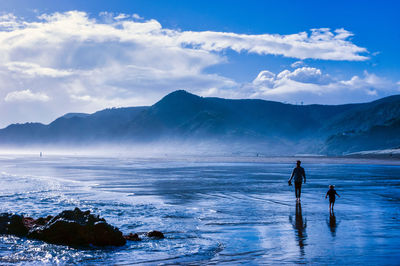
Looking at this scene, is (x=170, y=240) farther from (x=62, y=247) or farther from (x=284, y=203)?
(x=284, y=203)

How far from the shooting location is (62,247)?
950cm

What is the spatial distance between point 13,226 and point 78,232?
2347 millimetres

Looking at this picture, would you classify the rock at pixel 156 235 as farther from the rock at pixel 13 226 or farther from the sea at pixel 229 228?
the rock at pixel 13 226

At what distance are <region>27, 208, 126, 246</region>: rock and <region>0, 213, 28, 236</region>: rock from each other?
52cm

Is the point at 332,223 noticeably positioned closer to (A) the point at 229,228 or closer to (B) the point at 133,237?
(A) the point at 229,228

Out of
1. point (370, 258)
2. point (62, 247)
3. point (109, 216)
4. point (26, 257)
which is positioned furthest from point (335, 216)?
point (26, 257)

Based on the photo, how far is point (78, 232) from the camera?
990 cm

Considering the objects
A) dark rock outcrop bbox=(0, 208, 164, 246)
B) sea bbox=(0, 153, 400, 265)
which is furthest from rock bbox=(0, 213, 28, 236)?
sea bbox=(0, 153, 400, 265)

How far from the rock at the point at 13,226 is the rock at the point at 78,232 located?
0.52 metres

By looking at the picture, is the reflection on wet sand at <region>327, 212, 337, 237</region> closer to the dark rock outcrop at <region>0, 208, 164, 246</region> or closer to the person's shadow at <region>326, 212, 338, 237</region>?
the person's shadow at <region>326, 212, 338, 237</region>

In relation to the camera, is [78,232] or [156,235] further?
[156,235]

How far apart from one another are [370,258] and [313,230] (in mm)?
2856

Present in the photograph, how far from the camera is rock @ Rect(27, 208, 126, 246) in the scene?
964cm

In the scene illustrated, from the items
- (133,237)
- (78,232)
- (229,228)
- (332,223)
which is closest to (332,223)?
(332,223)
